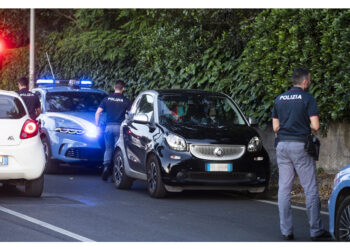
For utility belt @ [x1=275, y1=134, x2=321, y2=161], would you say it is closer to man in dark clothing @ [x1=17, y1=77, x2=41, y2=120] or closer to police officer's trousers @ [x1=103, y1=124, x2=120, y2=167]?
police officer's trousers @ [x1=103, y1=124, x2=120, y2=167]

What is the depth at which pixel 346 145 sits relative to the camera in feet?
45.4

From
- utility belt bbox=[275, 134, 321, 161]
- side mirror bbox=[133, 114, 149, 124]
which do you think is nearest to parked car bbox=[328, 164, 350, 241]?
utility belt bbox=[275, 134, 321, 161]

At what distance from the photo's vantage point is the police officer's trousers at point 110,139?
1580 centimetres

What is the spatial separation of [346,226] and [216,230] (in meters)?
1.85

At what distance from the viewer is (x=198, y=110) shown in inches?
529

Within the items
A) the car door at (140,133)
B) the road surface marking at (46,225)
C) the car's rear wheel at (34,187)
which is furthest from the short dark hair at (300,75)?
the car's rear wheel at (34,187)

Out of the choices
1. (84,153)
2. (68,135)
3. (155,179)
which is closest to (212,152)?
(155,179)

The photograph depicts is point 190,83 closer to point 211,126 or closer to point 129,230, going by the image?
point 211,126

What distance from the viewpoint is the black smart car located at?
12.3 meters

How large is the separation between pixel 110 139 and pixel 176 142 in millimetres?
3678

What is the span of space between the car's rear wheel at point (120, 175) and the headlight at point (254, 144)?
2417 millimetres

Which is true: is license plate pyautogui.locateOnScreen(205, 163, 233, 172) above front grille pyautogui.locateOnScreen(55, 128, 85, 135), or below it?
below

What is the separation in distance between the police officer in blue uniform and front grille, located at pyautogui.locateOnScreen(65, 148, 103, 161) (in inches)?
315
